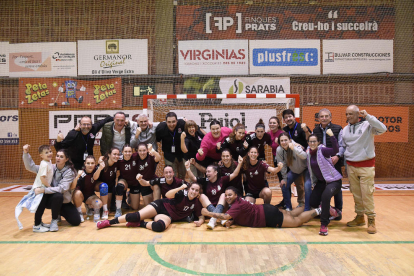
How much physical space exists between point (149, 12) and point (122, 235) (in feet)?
28.4

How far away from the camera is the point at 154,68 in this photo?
11039 millimetres

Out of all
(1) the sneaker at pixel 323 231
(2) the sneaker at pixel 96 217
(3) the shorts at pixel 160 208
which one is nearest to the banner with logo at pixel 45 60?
(2) the sneaker at pixel 96 217

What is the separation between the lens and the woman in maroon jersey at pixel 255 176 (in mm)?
5930

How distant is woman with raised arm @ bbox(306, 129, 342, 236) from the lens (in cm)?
505

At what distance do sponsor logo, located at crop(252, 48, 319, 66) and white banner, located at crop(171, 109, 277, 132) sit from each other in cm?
182

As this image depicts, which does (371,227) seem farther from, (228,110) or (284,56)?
(284,56)

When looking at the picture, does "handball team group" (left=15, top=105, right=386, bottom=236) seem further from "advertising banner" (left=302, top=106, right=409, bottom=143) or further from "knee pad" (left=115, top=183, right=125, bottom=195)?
"advertising banner" (left=302, top=106, right=409, bottom=143)

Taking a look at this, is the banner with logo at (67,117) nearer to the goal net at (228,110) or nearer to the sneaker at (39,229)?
the goal net at (228,110)

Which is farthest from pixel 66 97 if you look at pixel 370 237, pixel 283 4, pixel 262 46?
pixel 370 237

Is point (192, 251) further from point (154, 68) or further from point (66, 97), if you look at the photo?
point (66, 97)

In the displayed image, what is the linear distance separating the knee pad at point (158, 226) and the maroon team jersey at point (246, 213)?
1.11 metres

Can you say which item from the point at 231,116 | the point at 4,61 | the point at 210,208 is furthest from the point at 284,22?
the point at 4,61

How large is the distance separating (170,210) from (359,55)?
29.5ft

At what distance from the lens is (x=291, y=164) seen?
6.10 metres
